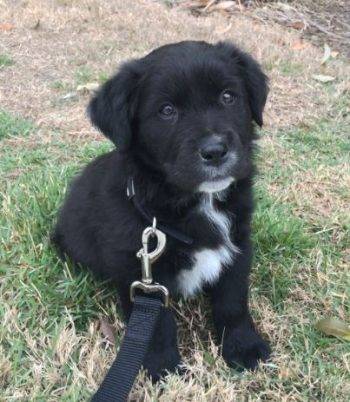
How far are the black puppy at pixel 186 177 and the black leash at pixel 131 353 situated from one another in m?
0.16

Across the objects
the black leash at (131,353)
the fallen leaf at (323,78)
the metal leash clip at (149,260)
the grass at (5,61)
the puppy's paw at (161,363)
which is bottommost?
the grass at (5,61)

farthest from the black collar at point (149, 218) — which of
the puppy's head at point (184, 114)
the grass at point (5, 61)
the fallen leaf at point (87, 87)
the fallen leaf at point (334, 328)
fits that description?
the grass at point (5, 61)

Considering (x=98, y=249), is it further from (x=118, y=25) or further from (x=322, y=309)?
(x=118, y=25)

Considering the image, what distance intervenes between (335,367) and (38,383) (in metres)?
1.20

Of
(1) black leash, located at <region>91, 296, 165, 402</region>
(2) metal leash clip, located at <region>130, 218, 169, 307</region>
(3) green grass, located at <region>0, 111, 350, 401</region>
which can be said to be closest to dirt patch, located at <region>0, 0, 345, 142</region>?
(3) green grass, located at <region>0, 111, 350, 401</region>

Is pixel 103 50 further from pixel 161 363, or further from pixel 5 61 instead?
pixel 161 363

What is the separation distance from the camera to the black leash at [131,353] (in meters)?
2.02

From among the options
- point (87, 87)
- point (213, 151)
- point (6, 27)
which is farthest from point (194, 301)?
point (6, 27)

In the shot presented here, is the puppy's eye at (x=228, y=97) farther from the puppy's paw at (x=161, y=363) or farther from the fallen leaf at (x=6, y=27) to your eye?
the fallen leaf at (x=6, y=27)

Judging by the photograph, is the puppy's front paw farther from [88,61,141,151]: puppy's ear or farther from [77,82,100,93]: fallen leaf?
[77,82,100,93]: fallen leaf

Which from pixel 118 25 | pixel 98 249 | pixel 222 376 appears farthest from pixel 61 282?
pixel 118 25

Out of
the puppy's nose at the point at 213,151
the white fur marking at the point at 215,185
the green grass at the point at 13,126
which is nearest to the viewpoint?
the puppy's nose at the point at 213,151

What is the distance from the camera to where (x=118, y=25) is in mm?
6715

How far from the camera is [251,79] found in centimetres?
260
